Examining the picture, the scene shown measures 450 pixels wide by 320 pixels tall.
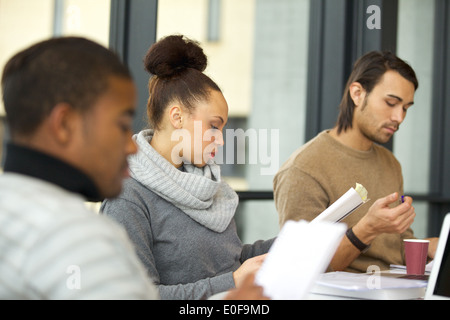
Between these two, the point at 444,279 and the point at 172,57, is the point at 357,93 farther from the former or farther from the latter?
the point at 444,279

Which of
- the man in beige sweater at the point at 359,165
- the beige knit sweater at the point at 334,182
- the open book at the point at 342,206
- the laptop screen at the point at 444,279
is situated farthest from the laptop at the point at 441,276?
the beige knit sweater at the point at 334,182

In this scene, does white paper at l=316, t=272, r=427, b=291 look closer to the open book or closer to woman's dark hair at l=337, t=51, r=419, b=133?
the open book

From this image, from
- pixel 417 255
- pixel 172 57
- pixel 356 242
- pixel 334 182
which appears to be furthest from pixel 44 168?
pixel 334 182

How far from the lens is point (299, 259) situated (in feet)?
3.28

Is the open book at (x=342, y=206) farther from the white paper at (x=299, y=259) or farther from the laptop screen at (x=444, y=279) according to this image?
the white paper at (x=299, y=259)

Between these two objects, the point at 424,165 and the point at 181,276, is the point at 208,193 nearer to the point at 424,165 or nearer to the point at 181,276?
the point at 181,276

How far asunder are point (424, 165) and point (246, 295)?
3953 millimetres

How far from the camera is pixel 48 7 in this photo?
2.35m

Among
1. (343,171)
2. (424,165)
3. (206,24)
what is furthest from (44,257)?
(424,165)

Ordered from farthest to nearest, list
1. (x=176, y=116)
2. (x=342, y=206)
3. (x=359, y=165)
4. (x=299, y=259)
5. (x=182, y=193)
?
1. (x=359, y=165)
2. (x=176, y=116)
3. (x=182, y=193)
4. (x=342, y=206)
5. (x=299, y=259)

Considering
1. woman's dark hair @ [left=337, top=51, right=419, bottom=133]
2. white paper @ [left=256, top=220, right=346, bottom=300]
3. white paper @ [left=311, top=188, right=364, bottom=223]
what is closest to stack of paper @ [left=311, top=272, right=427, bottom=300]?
white paper @ [left=311, top=188, right=364, bottom=223]

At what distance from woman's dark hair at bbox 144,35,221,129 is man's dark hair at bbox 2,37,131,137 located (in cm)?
90

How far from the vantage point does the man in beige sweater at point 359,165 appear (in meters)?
2.17

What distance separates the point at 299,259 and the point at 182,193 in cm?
70
